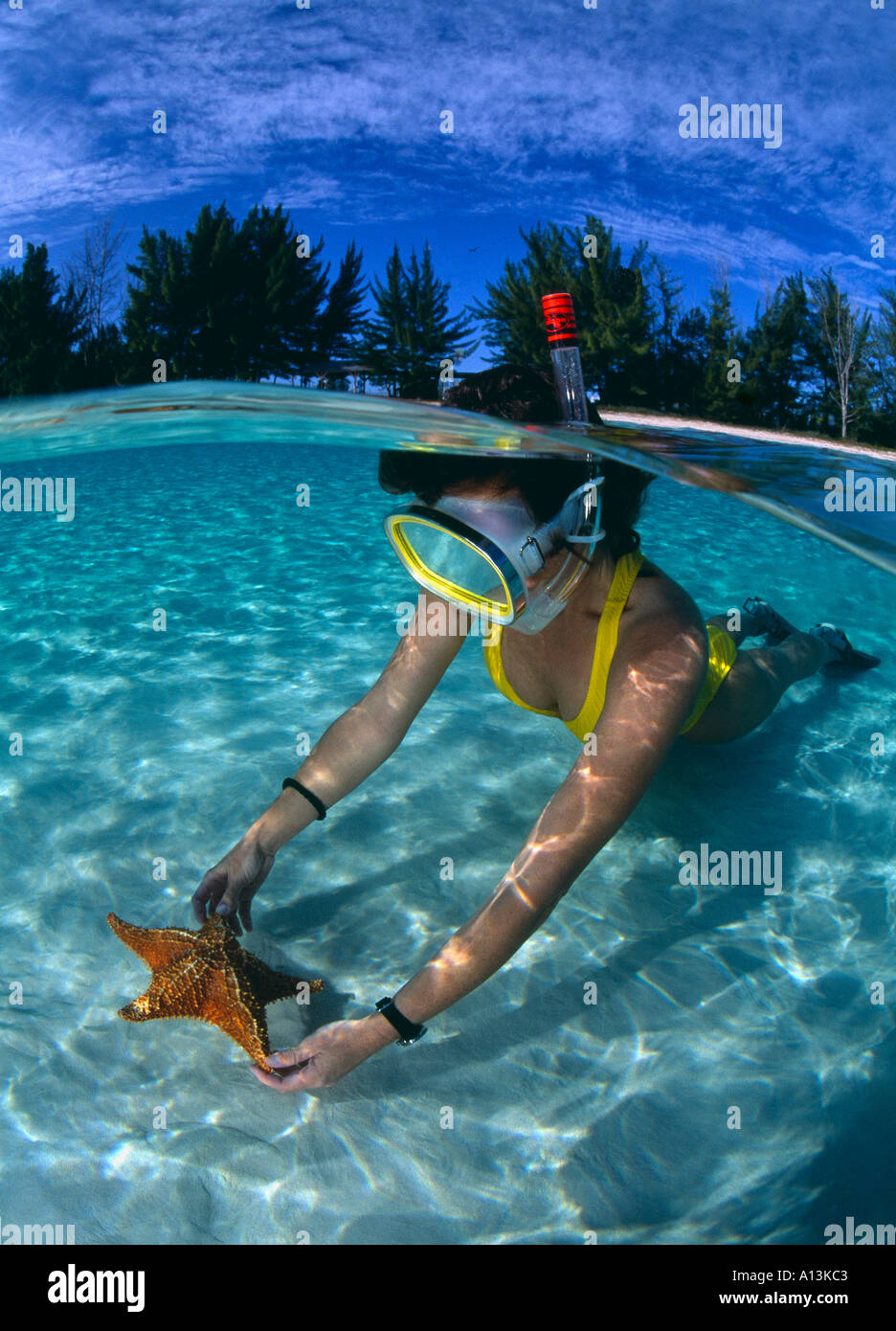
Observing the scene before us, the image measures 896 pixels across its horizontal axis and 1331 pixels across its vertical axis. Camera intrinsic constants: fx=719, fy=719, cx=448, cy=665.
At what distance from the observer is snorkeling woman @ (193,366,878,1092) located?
2.35m

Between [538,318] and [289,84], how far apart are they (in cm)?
319

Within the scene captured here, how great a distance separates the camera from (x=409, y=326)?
504cm

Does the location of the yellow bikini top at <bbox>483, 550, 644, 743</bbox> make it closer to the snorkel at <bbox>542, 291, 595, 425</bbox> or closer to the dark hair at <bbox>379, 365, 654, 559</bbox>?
the dark hair at <bbox>379, 365, 654, 559</bbox>

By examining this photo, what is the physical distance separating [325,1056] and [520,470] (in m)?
2.02

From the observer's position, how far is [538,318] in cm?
560

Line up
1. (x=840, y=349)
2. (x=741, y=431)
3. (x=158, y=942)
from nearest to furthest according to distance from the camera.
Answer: (x=158, y=942) → (x=741, y=431) → (x=840, y=349)

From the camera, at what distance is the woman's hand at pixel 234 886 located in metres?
3.01

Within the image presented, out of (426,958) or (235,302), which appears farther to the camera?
(235,302)

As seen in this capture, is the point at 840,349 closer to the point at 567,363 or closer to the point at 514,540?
the point at 567,363

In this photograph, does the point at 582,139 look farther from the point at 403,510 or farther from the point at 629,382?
the point at 403,510

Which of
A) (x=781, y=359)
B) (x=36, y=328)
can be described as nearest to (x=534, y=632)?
(x=781, y=359)

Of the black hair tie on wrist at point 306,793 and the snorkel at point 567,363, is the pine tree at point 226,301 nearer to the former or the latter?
the snorkel at point 567,363
